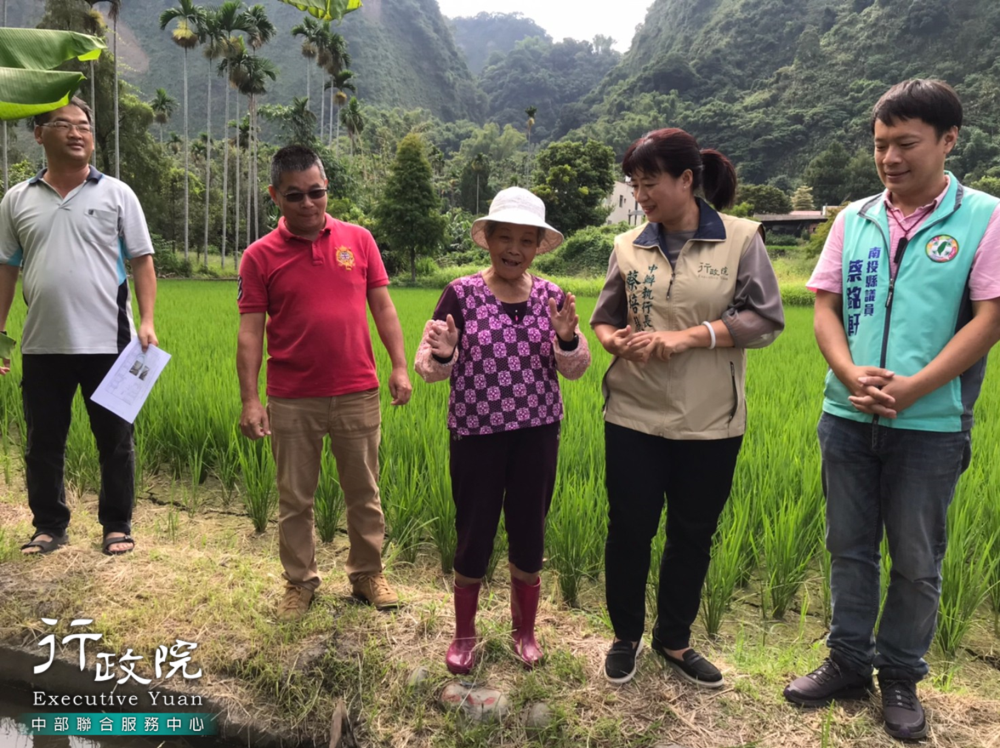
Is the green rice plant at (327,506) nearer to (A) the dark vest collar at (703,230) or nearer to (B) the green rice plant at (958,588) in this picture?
(A) the dark vest collar at (703,230)

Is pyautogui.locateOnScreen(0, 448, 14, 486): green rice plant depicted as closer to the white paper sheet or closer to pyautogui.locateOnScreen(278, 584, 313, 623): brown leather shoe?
the white paper sheet

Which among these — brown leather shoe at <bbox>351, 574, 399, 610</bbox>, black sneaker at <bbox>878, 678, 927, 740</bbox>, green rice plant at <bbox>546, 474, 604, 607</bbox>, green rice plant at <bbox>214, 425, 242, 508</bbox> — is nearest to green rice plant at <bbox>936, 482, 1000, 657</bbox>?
black sneaker at <bbox>878, 678, 927, 740</bbox>

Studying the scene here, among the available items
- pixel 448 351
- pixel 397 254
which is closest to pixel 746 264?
pixel 448 351

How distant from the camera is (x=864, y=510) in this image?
1.55 metres

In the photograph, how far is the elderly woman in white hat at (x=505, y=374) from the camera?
1.54 m

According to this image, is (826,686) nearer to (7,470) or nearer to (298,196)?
(298,196)

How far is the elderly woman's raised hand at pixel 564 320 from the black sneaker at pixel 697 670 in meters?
0.89

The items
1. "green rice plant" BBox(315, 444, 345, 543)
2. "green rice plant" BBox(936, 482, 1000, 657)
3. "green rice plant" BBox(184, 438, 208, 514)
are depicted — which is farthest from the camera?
"green rice plant" BBox(184, 438, 208, 514)

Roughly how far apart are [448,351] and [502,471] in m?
0.33

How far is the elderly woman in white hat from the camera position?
5.04ft

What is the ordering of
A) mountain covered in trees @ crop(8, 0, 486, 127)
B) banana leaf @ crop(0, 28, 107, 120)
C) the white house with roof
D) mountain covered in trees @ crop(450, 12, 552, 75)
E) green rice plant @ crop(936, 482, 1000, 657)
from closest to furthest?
banana leaf @ crop(0, 28, 107, 120) < green rice plant @ crop(936, 482, 1000, 657) < the white house with roof < mountain covered in trees @ crop(8, 0, 486, 127) < mountain covered in trees @ crop(450, 12, 552, 75)

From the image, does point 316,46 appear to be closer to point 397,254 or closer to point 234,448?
point 397,254

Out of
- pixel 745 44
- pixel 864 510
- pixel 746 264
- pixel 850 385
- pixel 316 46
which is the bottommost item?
pixel 864 510

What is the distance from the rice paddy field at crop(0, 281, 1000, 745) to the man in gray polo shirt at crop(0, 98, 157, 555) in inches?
10.5
